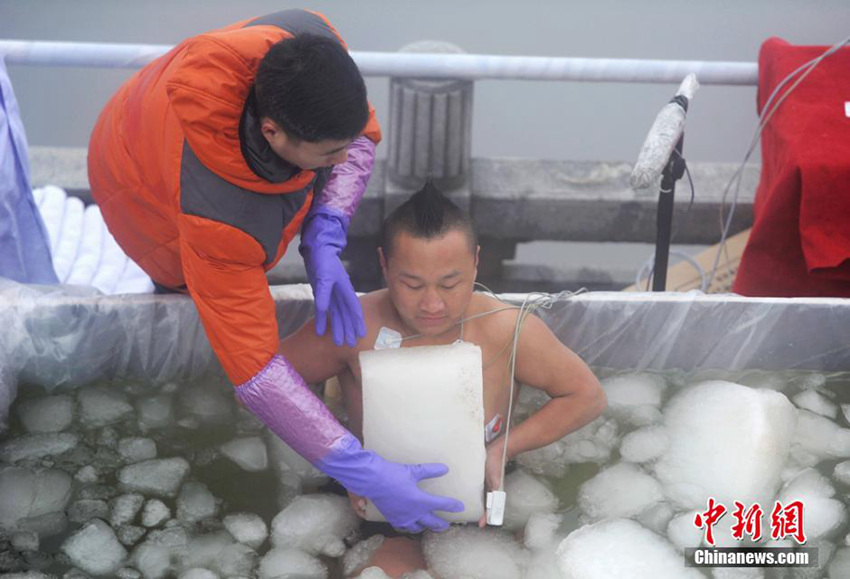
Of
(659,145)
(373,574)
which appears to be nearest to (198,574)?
(373,574)

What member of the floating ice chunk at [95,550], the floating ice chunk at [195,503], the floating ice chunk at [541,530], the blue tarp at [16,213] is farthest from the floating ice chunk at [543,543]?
the blue tarp at [16,213]

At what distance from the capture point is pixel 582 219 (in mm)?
2607

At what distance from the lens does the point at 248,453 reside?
69.2 inches

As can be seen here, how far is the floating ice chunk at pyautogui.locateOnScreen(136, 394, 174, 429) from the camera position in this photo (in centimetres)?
179

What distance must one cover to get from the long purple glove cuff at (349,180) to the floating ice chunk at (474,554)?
0.59 metres

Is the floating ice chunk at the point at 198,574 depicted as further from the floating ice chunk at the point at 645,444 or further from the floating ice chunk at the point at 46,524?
the floating ice chunk at the point at 645,444

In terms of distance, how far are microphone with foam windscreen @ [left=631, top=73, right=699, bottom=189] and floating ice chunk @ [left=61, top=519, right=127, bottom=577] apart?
1.05 meters

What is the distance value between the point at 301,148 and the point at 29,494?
0.86 meters

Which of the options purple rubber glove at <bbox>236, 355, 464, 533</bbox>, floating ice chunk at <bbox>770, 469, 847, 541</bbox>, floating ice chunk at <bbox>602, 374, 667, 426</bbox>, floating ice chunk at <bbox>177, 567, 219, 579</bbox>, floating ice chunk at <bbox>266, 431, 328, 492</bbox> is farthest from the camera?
floating ice chunk at <bbox>602, 374, 667, 426</bbox>

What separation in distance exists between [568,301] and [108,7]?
335 cm

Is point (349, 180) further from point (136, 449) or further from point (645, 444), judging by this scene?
point (645, 444)

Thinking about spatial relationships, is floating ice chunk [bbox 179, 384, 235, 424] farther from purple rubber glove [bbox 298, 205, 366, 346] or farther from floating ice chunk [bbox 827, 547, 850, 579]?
floating ice chunk [bbox 827, 547, 850, 579]

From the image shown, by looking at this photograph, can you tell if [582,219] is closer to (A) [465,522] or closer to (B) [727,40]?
(A) [465,522]

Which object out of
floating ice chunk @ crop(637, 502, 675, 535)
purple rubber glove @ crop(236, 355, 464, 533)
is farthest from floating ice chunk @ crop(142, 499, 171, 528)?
floating ice chunk @ crop(637, 502, 675, 535)
